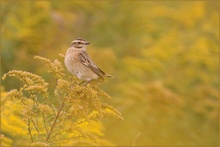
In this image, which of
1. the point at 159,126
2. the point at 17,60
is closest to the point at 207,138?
the point at 159,126

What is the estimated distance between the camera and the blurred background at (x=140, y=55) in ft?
57.5

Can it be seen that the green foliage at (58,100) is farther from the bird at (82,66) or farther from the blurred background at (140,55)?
the blurred background at (140,55)

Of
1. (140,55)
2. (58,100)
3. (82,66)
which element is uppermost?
(140,55)

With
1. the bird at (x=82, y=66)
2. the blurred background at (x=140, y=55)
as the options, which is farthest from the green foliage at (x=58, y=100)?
the blurred background at (x=140, y=55)

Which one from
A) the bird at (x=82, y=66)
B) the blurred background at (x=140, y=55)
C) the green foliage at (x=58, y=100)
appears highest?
the blurred background at (x=140, y=55)

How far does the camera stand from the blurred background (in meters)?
17.5

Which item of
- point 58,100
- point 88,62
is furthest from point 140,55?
point 58,100

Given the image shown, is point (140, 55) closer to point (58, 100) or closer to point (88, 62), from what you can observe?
point (88, 62)

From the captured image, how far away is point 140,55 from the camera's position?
24.9 metres

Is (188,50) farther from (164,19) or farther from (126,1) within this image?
(164,19)

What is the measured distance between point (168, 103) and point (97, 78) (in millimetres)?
9181

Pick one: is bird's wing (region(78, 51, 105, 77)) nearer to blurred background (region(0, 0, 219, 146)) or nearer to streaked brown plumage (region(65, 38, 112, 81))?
streaked brown plumage (region(65, 38, 112, 81))

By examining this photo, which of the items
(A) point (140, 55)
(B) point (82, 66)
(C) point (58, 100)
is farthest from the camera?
(A) point (140, 55)

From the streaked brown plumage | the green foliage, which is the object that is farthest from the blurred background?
the green foliage
